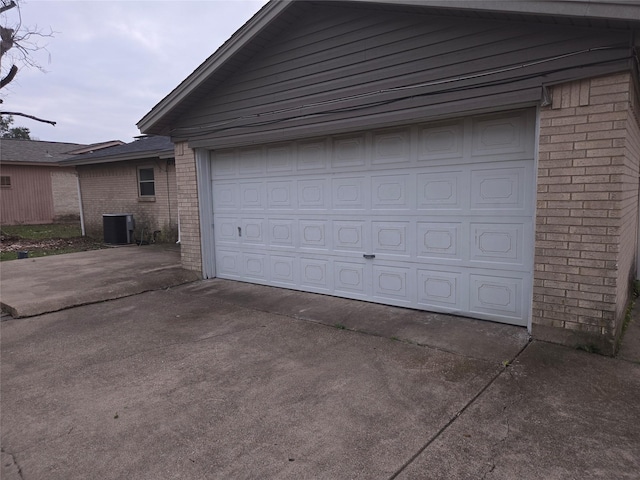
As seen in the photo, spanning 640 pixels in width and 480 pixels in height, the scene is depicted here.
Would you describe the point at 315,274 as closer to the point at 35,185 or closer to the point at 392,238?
the point at 392,238

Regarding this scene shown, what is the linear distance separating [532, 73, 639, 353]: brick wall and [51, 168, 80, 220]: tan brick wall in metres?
23.7

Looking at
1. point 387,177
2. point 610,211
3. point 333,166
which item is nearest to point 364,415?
point 610,211

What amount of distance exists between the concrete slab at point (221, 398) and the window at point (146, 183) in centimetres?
847

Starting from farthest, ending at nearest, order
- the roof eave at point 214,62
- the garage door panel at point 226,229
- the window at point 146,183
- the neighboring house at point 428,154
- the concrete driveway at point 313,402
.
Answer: the window at point 146,183, the garage door panel at point 226,229, the roof eave at point 214,62, the neighboring house at point 428,154, the concrete driveway at point 313,402

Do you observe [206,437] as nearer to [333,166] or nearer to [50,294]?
[333,166]

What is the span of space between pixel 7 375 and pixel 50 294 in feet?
9.74

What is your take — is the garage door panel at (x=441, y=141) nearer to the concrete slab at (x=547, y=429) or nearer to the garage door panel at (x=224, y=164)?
the concrete slab at (x=547, y=429)

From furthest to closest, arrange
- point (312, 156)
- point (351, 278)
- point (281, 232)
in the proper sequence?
point (281, 232), point (312, 156), point (351, 278)

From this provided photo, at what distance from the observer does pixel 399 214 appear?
18.6 ft

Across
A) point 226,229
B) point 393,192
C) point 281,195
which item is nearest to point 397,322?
point 393,192

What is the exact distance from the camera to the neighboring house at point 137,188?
1279cm

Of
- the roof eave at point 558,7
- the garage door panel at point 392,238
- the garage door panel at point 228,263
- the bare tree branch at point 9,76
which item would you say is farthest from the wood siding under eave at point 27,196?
the roof eave at point 558,7

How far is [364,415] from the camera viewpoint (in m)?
3.17

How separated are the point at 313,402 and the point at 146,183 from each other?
1199 cm
